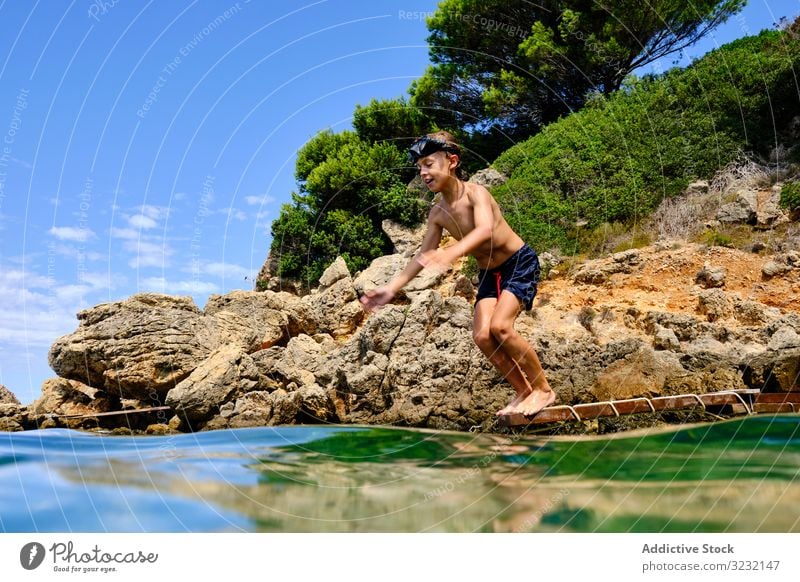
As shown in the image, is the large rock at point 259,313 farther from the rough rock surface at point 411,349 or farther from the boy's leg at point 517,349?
the boy's leg at point 517,349

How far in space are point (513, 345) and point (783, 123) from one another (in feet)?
48.7

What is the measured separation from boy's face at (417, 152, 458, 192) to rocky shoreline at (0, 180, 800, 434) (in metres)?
3.12

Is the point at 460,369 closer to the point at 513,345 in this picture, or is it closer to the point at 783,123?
the point at 513,345

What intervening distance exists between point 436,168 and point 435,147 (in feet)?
0.38

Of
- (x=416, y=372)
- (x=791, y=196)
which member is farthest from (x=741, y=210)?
(x=416, y=372)

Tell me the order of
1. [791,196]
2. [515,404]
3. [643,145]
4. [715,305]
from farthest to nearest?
[643,145] → [791,196] → [715,305] → [515,404]

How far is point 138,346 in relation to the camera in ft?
27.5

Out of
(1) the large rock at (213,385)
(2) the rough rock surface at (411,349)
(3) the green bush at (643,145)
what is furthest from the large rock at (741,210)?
(1) the large rock at (213,385)

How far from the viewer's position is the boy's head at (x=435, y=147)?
3.45 metres

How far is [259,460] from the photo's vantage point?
4895 millimetres

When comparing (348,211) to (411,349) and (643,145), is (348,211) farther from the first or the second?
(411,349)

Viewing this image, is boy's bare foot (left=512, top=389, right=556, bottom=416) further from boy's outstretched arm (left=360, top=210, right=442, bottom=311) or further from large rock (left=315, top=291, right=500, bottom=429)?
large rock (left=315, top=291, right=500, bottom=429)

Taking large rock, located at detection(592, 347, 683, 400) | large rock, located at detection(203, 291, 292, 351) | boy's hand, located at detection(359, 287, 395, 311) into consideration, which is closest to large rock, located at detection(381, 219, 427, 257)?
large rock, located at detection(203, 291, 292, 351)

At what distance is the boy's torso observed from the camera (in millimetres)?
3574
